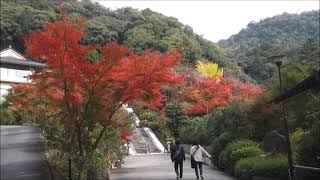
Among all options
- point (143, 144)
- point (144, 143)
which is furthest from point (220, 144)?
point (144, 143)

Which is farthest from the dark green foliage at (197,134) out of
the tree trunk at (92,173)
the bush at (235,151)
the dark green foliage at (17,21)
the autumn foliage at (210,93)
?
the dark green foliage at (17,21)

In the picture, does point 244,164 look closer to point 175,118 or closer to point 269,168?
point 269,168

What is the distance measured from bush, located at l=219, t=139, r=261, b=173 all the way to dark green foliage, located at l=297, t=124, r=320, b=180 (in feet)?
21.6

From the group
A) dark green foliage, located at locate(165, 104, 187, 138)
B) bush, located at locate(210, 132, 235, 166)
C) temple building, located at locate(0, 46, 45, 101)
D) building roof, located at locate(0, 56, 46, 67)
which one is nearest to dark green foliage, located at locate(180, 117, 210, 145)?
dark green foliage, located at locate(165, 104, 187, 138)

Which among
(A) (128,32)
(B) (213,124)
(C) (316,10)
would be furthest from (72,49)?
(C) (316,10)

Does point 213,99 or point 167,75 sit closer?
point 167,75

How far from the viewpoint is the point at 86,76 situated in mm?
13492

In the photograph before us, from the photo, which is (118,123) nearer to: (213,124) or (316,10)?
(213,124)

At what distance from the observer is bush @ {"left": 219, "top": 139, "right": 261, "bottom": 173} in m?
17.9

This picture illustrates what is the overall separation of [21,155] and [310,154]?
40.9 ft

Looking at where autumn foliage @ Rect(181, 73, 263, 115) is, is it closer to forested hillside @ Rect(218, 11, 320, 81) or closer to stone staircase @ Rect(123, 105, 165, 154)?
stone staircase @ Rect(123, 105, 165, 154)

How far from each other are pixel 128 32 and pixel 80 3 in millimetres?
22212

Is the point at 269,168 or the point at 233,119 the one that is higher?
the point at 233,119

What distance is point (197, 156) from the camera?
54.0 ft
